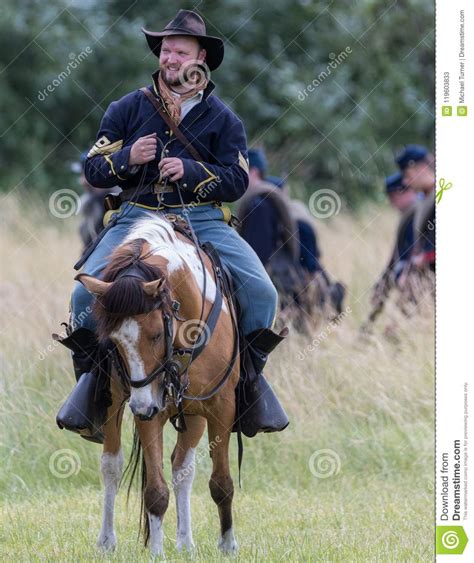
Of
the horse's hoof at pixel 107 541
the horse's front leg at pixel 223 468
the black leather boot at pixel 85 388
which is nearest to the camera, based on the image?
the black leather boot at pixel 85 388

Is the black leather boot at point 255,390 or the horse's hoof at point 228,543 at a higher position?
the black leather boot at point 255,390

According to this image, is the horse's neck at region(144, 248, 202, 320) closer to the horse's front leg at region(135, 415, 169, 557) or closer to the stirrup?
the horse's front leg at region(135, 415, 169, 557)

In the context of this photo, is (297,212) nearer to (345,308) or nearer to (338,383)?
(345,308)

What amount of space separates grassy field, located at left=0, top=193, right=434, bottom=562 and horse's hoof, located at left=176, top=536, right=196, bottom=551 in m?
0.12

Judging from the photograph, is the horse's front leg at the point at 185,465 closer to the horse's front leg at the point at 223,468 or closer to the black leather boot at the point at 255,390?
the horse's front leg at the point at 223,468

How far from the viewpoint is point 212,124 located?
324 inches

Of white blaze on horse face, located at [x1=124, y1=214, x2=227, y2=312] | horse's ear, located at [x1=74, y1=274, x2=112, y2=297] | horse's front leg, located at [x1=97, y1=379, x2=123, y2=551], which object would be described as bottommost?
horse's front leg, located at [x1=97, y1=379, x2=123, y2=551]

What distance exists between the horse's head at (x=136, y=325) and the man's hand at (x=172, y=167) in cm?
103

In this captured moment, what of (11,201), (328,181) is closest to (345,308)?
(11,201)

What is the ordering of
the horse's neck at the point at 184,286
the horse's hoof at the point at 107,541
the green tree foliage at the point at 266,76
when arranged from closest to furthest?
the horse's neck at the point at 184,286 → the horse's hoof at the point at 107,541 → the green tree foliage at the point at 266,76

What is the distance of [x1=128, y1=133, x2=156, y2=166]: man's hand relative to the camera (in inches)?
311

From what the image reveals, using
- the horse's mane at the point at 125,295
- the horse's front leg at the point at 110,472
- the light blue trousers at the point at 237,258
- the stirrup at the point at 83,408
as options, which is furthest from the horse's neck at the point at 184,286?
the horse's front leg at the point at 110,472

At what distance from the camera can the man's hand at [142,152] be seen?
7.90 meters

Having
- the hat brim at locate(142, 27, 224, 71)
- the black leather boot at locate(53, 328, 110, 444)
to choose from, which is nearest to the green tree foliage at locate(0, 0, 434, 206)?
the hat brim at locate(142, 27, 224, 71)
